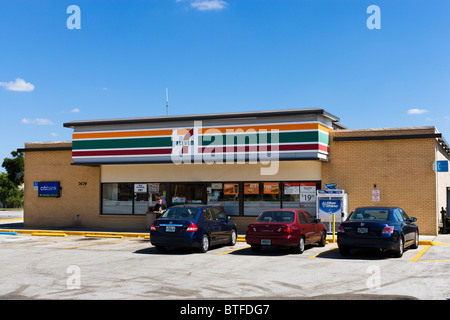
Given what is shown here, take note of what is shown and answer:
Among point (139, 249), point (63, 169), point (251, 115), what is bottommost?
point (139, 249)

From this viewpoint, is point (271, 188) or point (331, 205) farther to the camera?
point (271, 188)

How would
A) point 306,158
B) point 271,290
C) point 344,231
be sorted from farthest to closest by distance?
point 306,158
point 344,231
point 271,290

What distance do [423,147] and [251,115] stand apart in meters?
7.36

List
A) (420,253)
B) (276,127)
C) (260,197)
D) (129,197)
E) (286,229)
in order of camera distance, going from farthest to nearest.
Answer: (129,197)
(260,197)
(276,127)
(420,253)
(286,229)

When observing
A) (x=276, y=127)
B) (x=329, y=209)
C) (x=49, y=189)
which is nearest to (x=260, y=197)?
(x=276, y=127)

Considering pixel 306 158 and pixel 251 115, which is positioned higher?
pixel 251 115

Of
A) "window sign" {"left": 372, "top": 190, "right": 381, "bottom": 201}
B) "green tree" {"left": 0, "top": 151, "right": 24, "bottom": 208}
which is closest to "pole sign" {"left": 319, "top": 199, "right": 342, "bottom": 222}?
"window sign" {"left": 372, "top": 190, "right": 381, "bottom": 201}

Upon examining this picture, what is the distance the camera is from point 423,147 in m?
21.6

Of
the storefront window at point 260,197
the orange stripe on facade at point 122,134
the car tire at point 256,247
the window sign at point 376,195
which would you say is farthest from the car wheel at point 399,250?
the orange stripe on facade at point 122,134

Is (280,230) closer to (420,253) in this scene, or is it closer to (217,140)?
(420,253)

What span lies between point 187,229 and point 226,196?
28.2ft

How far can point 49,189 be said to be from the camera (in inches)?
1068
